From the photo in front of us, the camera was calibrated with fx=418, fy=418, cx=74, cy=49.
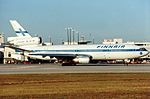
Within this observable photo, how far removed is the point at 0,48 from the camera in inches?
5330

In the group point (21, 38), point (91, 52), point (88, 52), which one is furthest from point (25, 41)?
point (91, 52)

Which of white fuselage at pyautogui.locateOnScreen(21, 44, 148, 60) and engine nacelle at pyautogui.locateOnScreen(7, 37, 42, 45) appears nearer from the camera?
white fuselage at pyautogui.locateOnScreen(21, 44, 148, 60)

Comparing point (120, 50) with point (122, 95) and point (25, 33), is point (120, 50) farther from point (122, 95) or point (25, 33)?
point (122, 95)

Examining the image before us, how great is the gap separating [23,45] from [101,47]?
66.7 ft

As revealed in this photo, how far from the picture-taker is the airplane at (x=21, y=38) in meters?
89.5

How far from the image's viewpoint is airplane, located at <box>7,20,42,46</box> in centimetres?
8950

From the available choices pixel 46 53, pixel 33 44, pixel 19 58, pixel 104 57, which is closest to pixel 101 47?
pixel 104 57

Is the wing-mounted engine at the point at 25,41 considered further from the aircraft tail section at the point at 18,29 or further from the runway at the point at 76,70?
the runway at the point at 76,70

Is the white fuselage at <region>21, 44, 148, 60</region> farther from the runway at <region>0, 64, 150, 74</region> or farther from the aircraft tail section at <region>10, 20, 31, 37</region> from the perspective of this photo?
the aircraft tail section at <region>10, 20, 31, 37</region>

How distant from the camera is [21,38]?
91.1 m

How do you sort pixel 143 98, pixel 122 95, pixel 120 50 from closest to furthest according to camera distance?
pixel 143 98
pixel 122 95
pixel 120 50

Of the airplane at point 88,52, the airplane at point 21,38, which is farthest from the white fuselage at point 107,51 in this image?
the airplane at point 21,38

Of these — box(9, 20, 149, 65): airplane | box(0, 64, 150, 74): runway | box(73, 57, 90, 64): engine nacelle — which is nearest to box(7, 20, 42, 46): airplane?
box(9, 20, 149, 65): airplane

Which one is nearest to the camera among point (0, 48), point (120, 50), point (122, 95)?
point (122, 95)
